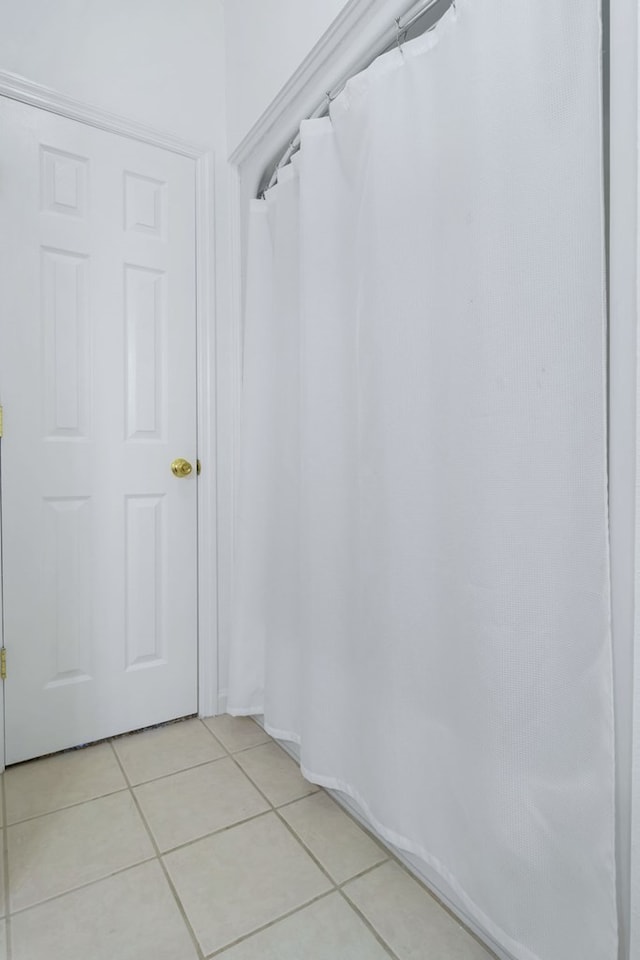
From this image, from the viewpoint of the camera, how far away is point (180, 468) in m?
1.66

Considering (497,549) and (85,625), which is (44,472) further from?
(497,549)

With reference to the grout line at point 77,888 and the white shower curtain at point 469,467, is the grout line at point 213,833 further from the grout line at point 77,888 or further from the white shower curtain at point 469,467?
the white shower curtain at point 469,467

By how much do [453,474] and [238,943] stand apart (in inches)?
37.2

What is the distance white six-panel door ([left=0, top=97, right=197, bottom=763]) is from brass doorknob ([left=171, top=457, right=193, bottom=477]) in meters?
0.03

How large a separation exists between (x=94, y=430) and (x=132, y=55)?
1.18 metres

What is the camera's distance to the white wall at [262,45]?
126 centimetres

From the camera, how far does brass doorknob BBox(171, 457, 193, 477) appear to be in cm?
166

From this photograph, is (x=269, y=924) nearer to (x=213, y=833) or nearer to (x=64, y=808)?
(x=213, y=833)

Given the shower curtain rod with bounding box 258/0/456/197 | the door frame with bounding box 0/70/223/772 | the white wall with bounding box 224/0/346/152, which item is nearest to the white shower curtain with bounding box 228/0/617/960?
the shower curtain rod with bounding box 258/0/456/197

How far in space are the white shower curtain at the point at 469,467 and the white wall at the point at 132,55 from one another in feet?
2.23

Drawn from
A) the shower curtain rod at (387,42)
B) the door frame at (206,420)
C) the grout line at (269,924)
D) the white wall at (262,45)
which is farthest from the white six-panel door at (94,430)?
the grout line at (269,924)

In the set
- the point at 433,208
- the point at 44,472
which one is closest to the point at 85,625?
the point at 44,472

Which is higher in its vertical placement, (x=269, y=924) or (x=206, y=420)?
(x=206, y=420)

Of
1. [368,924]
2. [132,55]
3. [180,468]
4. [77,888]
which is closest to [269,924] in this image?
[368,924]
